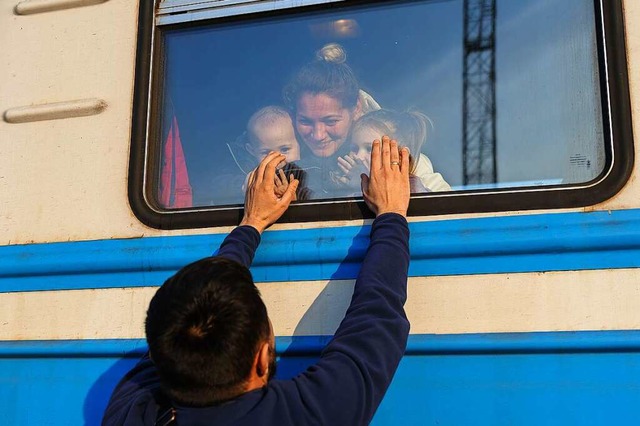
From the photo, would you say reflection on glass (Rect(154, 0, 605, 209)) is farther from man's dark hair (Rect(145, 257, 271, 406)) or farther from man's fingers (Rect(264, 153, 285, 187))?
man's dark hair (Rect(145, 257, 271, 406))

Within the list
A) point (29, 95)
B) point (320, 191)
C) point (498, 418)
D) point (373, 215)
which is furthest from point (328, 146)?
point (29, 95)

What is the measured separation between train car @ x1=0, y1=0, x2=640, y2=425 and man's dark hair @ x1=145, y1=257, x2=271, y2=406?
0.46 metres

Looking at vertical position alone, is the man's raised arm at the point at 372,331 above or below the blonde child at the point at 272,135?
below

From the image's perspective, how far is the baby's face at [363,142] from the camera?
1902 mm

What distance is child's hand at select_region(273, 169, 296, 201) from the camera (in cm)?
190

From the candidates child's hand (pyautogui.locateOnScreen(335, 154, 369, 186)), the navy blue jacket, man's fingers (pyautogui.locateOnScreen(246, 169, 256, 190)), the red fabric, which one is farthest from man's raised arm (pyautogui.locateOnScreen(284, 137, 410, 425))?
the red fabric

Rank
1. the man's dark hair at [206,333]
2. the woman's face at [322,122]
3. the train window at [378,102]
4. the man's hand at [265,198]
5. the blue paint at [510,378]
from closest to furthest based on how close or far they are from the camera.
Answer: the man's dark hair at [206,333]
the blue paint at [510,378]
the train window at [378,102]
the man's hand at [265,198]
the woman's face at [322,122]

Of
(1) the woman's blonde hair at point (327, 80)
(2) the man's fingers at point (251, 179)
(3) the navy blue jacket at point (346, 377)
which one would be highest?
(1) the woman's blonde hair at point (327, 80)

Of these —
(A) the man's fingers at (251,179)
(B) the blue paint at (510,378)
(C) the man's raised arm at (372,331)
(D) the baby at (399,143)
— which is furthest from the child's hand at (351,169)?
(B) the blue paint at (510,378)

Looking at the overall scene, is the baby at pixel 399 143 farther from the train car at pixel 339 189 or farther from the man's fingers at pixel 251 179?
the man's fingers at pixel 251 179

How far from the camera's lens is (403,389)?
66.2 inches

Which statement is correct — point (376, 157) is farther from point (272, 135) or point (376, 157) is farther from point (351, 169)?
point (272, 135)

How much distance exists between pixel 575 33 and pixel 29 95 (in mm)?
1563

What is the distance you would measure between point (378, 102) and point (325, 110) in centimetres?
15
